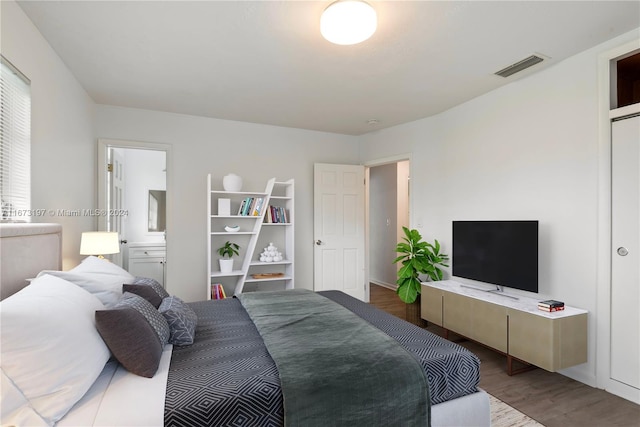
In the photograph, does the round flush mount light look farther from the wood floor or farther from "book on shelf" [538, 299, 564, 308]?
the wood floor

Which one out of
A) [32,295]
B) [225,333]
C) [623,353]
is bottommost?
[623,353]

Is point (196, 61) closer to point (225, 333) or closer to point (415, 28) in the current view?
point (415, 28)

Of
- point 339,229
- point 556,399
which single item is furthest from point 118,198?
point 556,399

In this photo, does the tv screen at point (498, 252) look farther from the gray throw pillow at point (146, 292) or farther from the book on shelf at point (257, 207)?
the gray throw pillow at point (146, 292)

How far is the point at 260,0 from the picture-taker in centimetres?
198

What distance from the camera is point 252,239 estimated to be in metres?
4.31

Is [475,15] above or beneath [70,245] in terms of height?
above

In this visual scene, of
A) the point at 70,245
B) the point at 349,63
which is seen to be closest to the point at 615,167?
the point at 349,63

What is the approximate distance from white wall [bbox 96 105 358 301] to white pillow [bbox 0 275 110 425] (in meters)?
2.89

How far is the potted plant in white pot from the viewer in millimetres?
3863

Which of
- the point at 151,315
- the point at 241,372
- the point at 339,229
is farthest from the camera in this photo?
the point at 339,229

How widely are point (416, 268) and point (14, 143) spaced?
3.57 meters

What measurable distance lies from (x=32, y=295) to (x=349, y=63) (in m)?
2.52

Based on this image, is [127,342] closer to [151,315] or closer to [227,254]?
[151,315]
